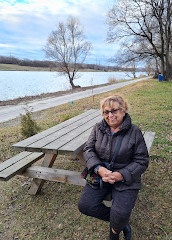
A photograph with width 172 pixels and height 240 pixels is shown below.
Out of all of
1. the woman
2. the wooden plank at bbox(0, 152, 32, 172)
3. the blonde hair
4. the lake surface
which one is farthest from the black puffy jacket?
the lake surface

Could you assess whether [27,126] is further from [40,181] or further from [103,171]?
[103,171]

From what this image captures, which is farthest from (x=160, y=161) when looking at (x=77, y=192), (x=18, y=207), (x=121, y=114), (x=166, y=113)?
(x=166, y=113)

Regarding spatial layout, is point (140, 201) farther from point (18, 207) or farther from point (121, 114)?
point (18, 207)

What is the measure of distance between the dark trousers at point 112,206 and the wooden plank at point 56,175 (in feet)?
0.99

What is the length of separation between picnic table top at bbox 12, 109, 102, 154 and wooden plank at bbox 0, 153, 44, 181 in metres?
0.26

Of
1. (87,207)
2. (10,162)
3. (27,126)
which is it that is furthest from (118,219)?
(27,126)

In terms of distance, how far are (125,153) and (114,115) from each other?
407 millimetres

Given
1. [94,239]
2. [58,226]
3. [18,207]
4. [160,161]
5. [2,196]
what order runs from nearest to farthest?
[94,239] → [58,226] → [18,207] → [2,196] → [160,161]

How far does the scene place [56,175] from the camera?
98.3 inches

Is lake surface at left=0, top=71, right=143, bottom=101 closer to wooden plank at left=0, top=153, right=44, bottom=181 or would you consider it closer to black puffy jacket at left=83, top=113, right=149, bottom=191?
wooden plank at left=0, top=153, right=44, bottom=181

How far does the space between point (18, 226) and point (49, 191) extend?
0.70 meters

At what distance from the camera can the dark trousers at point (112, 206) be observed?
6.08 feet

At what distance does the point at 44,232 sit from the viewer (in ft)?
7.29

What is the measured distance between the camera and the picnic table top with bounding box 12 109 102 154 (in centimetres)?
228
